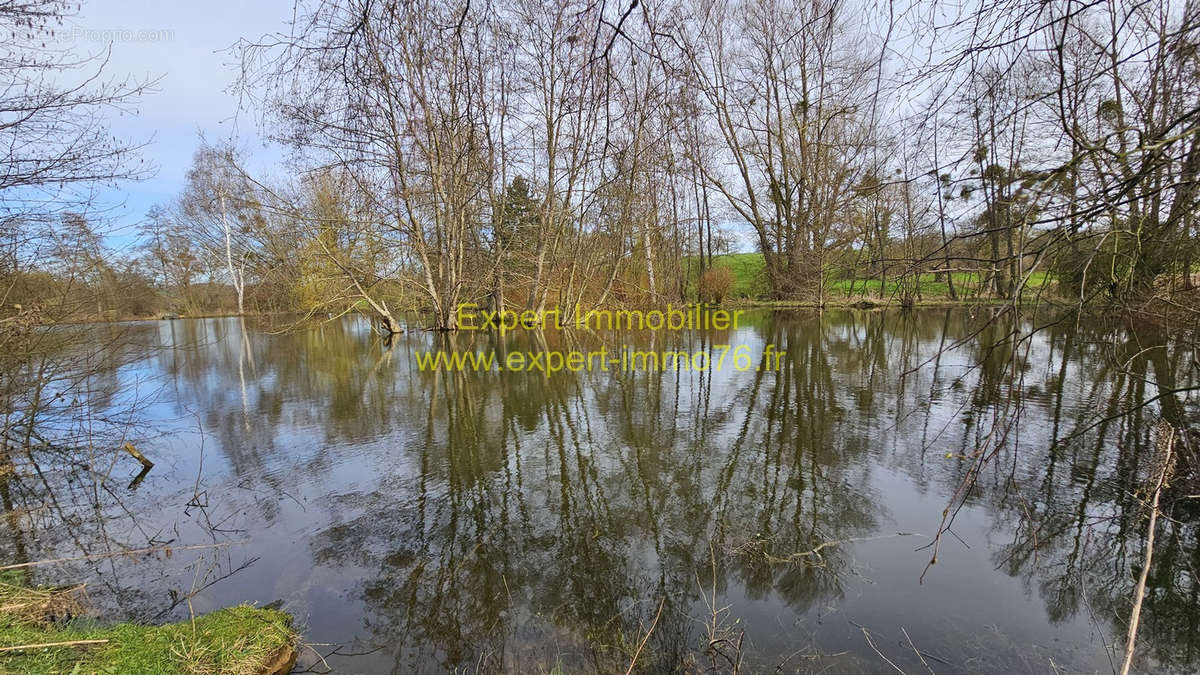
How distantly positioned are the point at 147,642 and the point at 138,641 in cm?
3

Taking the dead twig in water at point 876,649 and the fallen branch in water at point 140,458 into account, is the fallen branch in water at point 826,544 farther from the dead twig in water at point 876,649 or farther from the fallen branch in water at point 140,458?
the fallen branch in water at point 140,458

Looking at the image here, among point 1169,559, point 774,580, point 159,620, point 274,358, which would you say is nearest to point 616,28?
point 774,580

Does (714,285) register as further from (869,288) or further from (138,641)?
(138,641)

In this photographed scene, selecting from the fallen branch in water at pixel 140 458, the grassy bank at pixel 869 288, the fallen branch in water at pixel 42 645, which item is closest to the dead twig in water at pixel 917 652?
the grassy bank at pixel 869 288

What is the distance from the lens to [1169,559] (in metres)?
3.30

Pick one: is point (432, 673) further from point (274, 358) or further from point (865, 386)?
point (274, 358)

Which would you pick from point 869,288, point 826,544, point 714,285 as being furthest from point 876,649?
point 714,285

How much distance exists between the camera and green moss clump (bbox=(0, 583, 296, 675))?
218cm

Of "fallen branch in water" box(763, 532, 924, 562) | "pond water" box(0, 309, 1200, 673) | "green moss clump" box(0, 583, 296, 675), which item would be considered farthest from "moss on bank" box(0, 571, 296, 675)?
"fallen branch in water" box(763, 532, 924, 562)

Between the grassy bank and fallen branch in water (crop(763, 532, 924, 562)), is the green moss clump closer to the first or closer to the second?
fallen branch in water (crop(763, 532, 924, 562))

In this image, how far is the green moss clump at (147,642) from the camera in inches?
85.7

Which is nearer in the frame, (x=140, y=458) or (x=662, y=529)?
(x=662, y=529)

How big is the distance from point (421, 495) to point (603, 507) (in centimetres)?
157

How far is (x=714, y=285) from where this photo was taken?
28.8 meters
